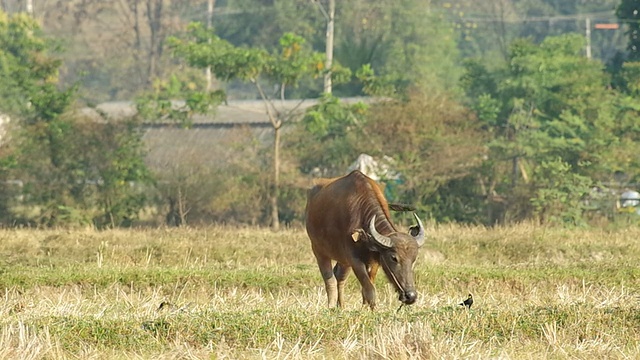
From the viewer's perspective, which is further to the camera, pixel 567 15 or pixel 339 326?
pixel 567 15

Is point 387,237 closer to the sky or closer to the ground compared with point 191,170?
closer to the sky

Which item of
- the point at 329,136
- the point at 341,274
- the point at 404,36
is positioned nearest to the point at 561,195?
the point at 329,136

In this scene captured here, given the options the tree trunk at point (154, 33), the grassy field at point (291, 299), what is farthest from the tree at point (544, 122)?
the tree trunk at point (154, 33)

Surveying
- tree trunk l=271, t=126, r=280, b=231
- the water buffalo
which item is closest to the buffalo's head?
the water buffalo

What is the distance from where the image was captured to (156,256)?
16719 mm

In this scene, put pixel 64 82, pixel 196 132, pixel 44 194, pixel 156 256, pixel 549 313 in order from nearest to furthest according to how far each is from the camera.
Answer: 1. pixel 549 313
2. pixel 156 256
3. pixel 44 194
4. pixel 196 132
5. pixel 64 82

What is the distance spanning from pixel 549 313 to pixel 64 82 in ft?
163

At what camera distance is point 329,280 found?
12.2 metres

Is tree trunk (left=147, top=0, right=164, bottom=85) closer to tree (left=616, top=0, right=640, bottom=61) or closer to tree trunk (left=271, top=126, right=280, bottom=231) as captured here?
tree (left=616, top=0, right=640, bottom=61)

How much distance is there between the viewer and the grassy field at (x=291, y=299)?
27.7 feet

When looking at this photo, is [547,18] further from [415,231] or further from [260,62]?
[415,231]

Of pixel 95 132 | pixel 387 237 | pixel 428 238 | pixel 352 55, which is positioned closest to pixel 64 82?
pixel 352 55

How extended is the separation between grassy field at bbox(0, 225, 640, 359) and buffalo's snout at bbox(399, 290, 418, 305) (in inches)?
5.8

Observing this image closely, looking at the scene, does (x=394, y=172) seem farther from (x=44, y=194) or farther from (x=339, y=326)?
(x=339, y=326)
